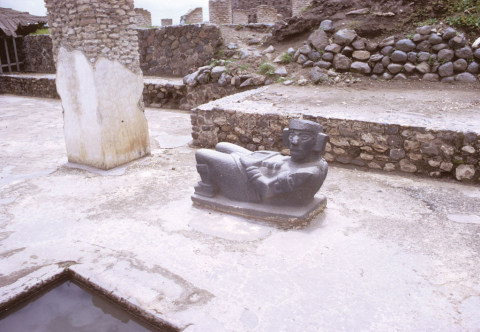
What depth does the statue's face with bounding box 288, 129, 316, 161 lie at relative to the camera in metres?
3.59

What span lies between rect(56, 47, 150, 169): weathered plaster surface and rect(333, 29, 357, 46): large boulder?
4.62 metres

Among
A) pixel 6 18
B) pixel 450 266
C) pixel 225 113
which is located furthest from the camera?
pixel 6 18

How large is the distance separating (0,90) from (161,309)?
15442 mm

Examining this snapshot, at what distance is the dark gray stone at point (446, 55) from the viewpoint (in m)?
7.21

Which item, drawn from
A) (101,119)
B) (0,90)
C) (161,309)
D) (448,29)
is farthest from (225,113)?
(0,90)

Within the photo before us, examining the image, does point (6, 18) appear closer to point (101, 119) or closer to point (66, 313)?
point (101, 119)

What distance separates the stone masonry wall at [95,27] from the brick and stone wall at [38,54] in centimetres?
1143

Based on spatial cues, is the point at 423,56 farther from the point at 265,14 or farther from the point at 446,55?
the point at 265,14

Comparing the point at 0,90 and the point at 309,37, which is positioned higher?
the point at 309,37

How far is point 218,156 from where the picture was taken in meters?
4.00

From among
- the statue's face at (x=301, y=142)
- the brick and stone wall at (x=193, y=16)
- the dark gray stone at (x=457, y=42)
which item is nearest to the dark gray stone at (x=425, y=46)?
the dark gray stone at (x=457, y=42)

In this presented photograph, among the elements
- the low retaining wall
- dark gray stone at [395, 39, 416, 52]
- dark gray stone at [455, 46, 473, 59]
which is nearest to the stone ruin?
the low retaining wall

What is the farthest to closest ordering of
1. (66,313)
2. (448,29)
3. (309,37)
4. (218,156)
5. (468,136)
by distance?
(309,37)
(448,29)
(468,136)
(218,156)
(66,313)

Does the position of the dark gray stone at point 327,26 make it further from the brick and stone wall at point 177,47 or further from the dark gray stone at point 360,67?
the brick and stone wall at point 177,47
